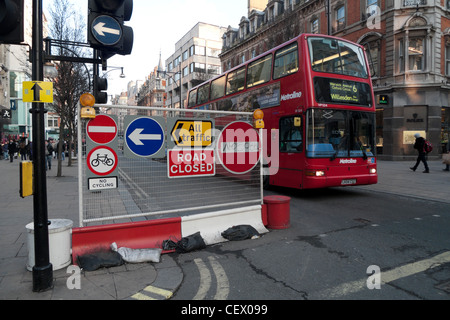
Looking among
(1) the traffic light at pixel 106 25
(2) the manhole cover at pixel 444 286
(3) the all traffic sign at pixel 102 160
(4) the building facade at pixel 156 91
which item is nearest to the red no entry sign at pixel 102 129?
(3) the all traffic sign at pixel 102 160

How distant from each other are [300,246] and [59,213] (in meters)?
5.26

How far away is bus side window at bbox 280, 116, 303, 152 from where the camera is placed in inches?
322

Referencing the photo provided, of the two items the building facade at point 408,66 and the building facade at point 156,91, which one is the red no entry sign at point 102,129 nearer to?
the building facade at point 408,66

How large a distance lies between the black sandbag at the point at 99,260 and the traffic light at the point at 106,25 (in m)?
2.71

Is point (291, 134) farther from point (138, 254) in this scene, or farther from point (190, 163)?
point (138, 254)

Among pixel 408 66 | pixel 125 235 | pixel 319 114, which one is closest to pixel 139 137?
pixel 125 235

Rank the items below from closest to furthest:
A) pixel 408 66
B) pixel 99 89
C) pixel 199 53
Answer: pixel 99 89, pixel 408 66, pixel 199 53

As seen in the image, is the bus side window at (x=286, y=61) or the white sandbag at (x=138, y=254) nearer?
the white sandbag at (x=138, y=254)

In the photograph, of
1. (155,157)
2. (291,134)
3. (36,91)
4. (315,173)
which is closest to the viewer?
(36,91)

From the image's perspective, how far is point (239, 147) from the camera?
5621 mm

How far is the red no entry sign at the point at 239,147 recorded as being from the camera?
17.9ft

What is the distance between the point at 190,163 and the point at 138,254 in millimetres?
1612

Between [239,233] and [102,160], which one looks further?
[239,233]
